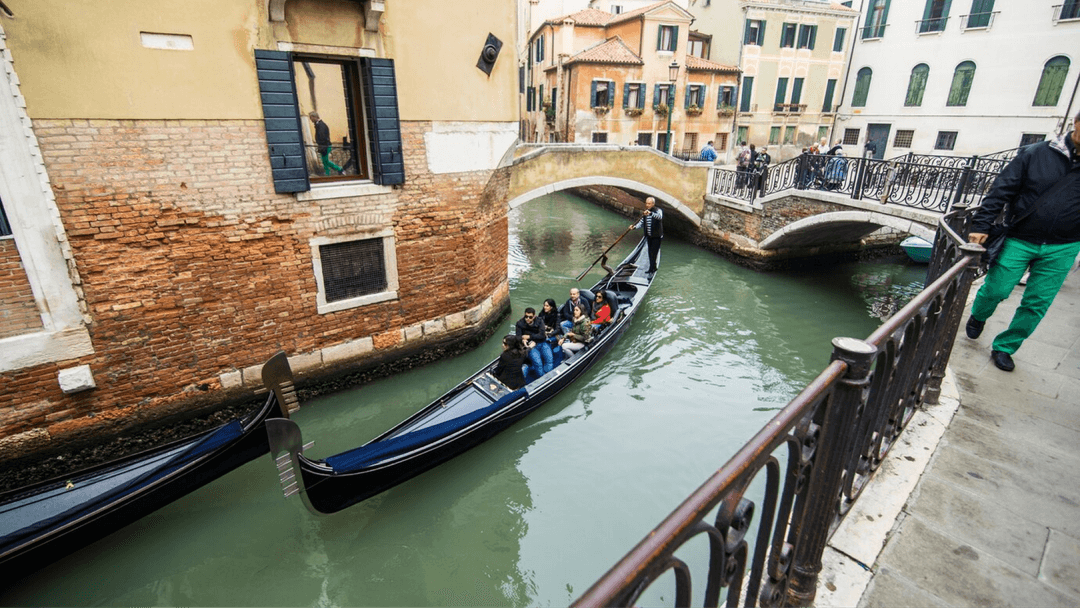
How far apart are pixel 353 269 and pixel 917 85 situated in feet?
55.1

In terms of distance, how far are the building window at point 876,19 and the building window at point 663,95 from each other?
6.15m

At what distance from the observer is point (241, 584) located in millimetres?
3336

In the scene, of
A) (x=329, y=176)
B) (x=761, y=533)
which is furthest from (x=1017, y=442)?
(x=329, y=176)

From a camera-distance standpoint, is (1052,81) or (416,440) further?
(1052,81)

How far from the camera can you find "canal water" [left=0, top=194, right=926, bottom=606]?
333 cm

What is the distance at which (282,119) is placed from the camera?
4219 mm

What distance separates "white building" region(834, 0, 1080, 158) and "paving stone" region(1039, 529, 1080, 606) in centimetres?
1501

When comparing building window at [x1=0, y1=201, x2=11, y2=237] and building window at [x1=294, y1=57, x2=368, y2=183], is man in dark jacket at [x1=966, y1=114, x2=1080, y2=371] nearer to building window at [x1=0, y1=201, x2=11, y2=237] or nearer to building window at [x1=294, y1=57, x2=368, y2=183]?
building window at [x1=294, y1=57, x2=368, y2=183]

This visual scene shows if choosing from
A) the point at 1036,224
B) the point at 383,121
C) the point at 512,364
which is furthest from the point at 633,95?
the point at 1036,224

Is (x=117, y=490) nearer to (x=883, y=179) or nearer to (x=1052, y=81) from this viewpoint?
(x=883, y=179)

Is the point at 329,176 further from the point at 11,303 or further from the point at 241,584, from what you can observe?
the point at 241,584

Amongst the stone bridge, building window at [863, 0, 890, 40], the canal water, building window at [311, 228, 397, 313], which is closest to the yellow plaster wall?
building window at [311, 228, 397, 313]

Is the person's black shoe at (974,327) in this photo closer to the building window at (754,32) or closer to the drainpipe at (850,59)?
the building window at (754,32)

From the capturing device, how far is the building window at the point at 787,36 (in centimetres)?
1691
